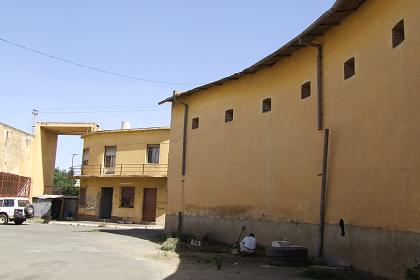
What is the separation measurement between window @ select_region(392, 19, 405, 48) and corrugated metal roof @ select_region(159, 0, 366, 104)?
1.76m

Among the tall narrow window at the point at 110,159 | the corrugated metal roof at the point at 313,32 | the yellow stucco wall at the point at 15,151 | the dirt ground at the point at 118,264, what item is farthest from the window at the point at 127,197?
the dirt ground at the point at 118,264

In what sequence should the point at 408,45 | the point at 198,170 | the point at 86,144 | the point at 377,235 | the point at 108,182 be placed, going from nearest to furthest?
the point at 408,45, the point at 377,235, the point at 198,170, the point at 108,182, the point at 86,144

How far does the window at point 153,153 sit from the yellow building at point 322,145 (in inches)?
523

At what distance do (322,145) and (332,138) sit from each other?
0.52 metres

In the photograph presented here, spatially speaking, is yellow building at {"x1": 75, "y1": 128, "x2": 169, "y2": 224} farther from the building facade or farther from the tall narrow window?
the building facade

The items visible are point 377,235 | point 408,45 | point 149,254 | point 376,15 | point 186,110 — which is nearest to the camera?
point 408,45

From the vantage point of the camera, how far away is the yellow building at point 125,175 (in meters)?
36.9

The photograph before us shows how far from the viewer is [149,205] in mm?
37094

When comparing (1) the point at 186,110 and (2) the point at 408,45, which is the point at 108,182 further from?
(2) the point at 408,45

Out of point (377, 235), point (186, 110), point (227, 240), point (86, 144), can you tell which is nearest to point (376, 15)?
point (377, 235)

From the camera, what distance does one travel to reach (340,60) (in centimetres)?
1441

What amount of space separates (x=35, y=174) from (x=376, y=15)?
123 ft

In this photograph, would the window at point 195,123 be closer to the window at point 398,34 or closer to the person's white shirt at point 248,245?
the person's white shirt at point 248,245

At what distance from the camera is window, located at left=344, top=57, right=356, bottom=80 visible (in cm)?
1381
